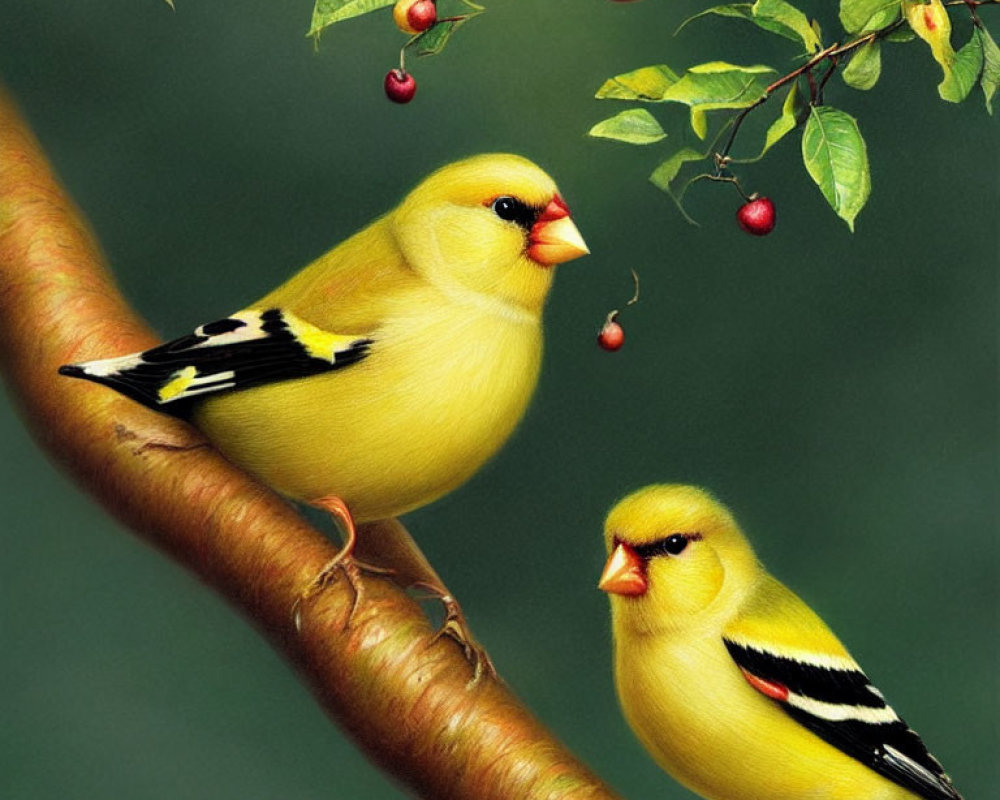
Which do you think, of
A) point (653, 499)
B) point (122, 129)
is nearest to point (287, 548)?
point (653, 499)

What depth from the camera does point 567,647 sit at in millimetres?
1687

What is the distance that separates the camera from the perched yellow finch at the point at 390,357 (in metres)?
1.62

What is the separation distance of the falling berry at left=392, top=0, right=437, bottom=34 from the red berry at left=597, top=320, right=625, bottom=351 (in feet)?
1.43

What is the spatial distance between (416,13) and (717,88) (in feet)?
1.26

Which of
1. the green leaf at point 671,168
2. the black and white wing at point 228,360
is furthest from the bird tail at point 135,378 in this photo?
the green leaf at point 671,168

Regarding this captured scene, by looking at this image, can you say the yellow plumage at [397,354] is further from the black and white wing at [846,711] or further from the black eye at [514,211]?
the black and white wing at [846,711]

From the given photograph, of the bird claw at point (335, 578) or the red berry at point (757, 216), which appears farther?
the red berry at point (757, 216)

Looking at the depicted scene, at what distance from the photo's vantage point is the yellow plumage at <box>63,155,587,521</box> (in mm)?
1615

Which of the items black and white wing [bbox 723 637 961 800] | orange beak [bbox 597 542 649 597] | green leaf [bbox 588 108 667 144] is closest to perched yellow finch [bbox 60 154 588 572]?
green leaf [bbox 588 108 667 144]

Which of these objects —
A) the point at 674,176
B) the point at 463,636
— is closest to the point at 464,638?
the point at 463,636

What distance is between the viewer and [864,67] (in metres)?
1.71

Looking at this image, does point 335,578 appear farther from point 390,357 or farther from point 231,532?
point 390,357

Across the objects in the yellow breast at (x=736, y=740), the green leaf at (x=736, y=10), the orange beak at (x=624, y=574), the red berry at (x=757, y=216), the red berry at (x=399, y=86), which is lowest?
the yellow breast at (x=736, y=740)

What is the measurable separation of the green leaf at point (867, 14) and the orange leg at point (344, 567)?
0.84 m
